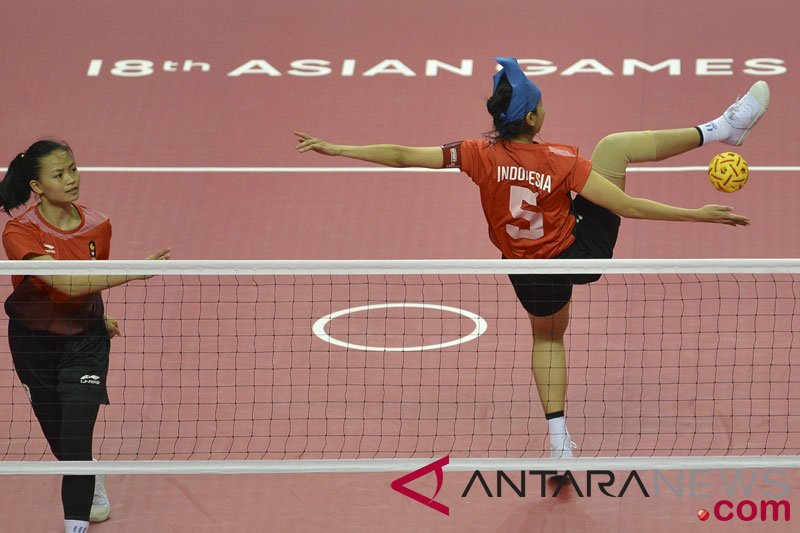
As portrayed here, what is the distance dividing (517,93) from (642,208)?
2.86 ft

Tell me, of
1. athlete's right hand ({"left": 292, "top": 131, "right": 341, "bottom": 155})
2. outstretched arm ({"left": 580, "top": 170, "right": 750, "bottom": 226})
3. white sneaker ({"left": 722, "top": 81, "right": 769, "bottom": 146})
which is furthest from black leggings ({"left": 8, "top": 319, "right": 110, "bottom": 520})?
white sneaker ({"left": 722, "top": 81, "right": 769, "bottom": 146})

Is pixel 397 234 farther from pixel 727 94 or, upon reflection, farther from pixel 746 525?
pixel 746 525

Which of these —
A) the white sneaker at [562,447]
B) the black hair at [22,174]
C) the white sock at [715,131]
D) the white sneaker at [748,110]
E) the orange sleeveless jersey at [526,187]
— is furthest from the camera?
the white sneaker at [748,110]

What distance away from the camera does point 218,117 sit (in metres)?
13.6

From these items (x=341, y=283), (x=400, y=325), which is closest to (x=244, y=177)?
(x=341, y=283)

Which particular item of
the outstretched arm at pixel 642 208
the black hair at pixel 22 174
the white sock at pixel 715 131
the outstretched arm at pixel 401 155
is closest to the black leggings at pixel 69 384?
the black hair at pixel 22 174

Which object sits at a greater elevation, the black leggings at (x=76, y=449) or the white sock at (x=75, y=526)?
the black leggings at (x=76, y=449)

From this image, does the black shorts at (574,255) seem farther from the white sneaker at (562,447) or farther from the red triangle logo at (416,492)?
the red triangle logo at (416,492)

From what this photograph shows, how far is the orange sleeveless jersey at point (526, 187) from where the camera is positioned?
23.9 feet

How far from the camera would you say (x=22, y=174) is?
7082 mm

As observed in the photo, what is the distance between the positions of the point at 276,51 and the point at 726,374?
7.17 meters

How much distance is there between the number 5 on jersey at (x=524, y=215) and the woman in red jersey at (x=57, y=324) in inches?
72.8

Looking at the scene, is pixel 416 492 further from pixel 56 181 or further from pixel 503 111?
pixel 56 181

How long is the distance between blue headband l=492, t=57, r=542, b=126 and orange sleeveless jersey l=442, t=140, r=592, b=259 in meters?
0.17
